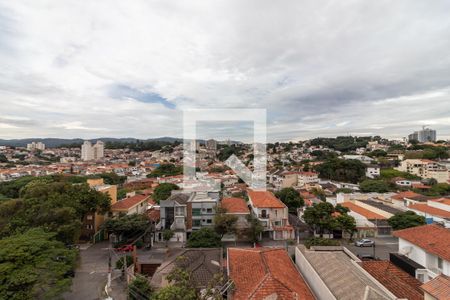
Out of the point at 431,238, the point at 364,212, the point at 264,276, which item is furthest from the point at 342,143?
the point at 264,276

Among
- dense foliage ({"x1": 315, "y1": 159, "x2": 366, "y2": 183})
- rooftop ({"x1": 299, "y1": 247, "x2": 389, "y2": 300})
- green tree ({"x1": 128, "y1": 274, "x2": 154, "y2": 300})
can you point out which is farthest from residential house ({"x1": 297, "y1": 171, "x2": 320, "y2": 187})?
green tree ({"x1": 128, "y1": 274, "x2": 154, "y2": 300})

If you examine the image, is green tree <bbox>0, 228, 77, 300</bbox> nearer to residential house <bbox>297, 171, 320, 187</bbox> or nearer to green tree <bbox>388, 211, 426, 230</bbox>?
green tree <bbox>388, 211, 426, 230</bbox>

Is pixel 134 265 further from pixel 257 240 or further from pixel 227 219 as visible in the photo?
pixel 257 240

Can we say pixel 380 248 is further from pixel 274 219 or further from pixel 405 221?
pixel 274 219

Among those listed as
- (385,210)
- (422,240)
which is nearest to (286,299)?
(422,240)

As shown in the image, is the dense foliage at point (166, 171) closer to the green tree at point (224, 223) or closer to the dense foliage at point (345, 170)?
the dense foliage at point (345, 170)
